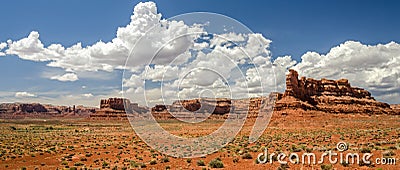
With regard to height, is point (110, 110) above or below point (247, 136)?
above

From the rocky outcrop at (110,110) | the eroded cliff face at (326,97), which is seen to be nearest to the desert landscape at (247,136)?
the eroded cliff face at (326,97)

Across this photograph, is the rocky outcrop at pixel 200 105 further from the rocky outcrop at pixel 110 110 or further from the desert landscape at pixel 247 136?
the rocky outcrop at pixel 110 110

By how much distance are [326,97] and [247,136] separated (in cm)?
7121

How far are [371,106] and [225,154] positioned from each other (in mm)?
99107

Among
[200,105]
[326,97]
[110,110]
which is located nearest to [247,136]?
[200,105]

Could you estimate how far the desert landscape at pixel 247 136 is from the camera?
1845 cm

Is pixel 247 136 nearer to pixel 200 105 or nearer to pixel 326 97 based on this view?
pixel 200 105

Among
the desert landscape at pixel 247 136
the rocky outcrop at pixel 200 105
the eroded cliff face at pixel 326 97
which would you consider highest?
the eroded cliff face at pixel 326 97

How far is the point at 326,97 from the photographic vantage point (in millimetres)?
103688

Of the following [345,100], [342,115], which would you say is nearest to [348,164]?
[342,115]

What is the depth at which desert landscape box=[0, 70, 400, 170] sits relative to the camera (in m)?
18.5

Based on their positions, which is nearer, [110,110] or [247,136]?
[247,136]

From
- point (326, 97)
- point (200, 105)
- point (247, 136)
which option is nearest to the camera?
point (200, 105)

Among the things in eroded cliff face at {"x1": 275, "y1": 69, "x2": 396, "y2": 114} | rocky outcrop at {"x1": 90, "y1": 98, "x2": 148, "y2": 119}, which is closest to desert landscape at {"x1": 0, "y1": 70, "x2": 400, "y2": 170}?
eroded cliff face at {"x1": 275, "y1": 69, "x2": 396, "y2": 114}
